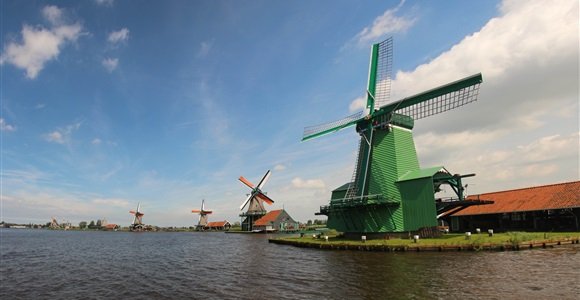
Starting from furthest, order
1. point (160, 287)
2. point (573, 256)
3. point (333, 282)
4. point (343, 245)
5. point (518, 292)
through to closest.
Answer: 1. point (343, 245)
2. point (573, 256)
3. point (160, 287)
4. point (333, 282)
5. point (518, 292)

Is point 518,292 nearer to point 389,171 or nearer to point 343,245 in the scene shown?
point 343,245

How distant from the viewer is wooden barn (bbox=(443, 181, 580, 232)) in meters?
35.5

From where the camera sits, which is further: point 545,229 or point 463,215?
point 463,215

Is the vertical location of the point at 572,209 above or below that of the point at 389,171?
below

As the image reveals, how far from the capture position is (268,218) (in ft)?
327

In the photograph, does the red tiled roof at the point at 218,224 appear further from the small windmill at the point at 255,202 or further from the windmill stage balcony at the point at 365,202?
the windmill stage balcony at the point at 365,202

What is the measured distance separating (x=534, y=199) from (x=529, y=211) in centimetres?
173

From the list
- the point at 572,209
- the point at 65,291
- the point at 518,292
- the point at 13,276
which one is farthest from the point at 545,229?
the point at 13,276

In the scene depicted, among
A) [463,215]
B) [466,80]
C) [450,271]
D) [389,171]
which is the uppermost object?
[466,80]

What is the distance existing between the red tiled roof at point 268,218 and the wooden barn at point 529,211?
59.9 metres

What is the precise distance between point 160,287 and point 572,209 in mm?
39816

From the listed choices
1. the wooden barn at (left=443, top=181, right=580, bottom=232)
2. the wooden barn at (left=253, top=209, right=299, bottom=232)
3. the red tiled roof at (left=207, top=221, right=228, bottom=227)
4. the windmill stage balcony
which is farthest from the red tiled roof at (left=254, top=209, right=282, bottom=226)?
the wooden barn at (left=443, top=181, right=580, bottom=232)

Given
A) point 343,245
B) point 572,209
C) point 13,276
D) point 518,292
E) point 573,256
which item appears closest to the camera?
point 518,292

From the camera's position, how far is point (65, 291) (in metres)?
18.8
